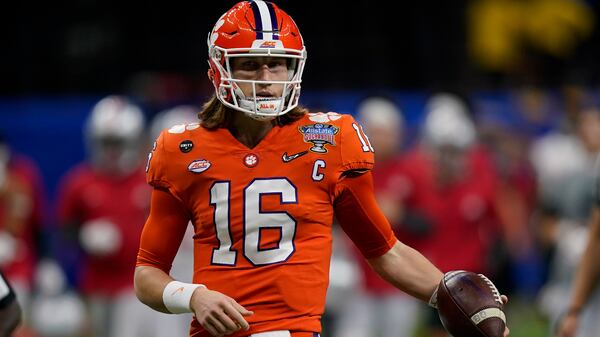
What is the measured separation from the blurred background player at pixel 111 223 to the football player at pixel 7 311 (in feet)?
14.4

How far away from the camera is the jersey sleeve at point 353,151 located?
3.95 m

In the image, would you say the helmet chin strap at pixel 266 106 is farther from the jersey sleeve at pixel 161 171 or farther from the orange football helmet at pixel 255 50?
the jersey sleeve at pixel 161 171

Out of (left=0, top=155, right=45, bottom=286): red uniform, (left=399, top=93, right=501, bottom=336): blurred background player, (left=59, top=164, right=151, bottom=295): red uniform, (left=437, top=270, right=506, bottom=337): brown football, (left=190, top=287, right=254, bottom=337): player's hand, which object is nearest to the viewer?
(left=190, top=287, right=254, bottom=337): player's hand

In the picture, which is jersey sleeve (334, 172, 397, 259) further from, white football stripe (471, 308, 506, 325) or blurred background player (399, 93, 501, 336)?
blurred background player (399, 93, 501, 336)

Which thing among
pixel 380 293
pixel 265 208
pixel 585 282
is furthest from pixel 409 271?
pixel 380 293

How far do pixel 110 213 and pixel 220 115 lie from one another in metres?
4.84

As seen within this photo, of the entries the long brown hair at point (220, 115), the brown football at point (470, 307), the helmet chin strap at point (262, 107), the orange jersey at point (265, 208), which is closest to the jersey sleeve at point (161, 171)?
the orange jersey at point (265, 208)

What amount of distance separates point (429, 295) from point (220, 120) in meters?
0.87

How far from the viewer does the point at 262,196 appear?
3902 millimetres

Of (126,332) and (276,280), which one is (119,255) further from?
(276,280)

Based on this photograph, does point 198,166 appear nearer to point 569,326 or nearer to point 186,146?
point 186,146

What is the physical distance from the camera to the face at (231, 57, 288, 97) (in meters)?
3.95

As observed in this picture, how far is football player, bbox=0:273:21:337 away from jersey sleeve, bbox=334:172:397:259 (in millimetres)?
1101

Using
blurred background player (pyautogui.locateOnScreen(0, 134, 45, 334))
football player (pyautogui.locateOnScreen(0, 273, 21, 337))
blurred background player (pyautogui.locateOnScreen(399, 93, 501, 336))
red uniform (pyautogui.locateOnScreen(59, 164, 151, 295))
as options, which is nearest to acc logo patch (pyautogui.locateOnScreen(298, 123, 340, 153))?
football player (pyautogui.locateOnScreen(0, 273, 21, 337))
